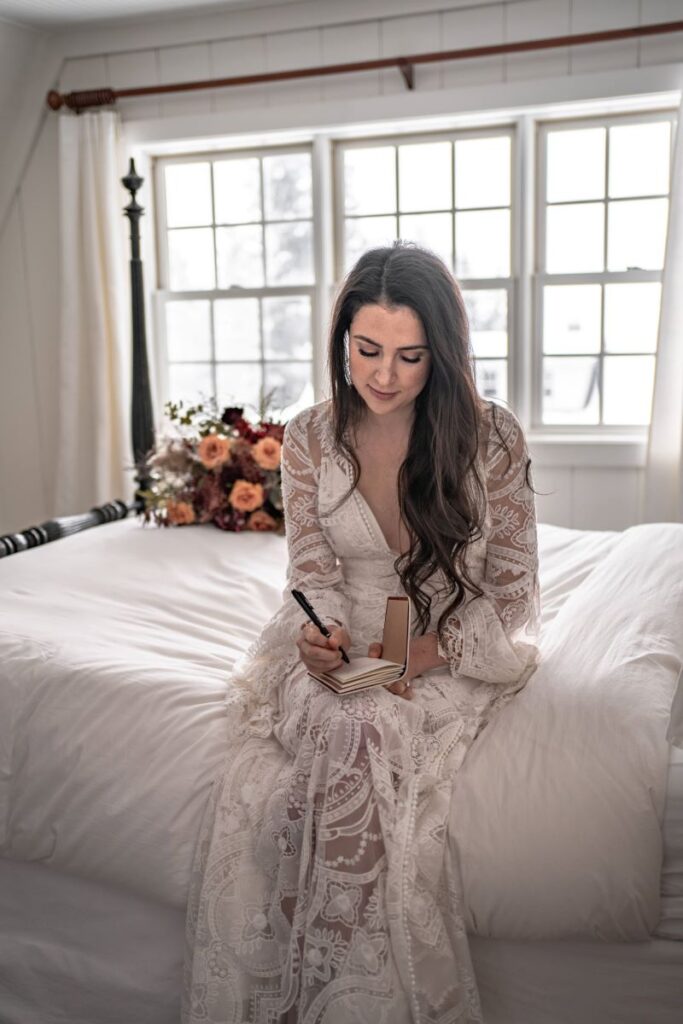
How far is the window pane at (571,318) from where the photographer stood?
413 centimetres

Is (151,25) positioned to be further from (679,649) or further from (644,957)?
(644,957)

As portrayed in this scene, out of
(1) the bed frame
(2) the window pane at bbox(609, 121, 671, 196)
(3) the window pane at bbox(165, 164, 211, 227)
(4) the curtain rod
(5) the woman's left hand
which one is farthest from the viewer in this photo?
(3) the window pane at bbox(165, 164, 211, 227)

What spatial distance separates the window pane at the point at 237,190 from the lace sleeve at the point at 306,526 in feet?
9.36

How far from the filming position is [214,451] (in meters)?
3.07

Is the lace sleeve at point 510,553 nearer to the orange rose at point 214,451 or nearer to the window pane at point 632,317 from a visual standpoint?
the orange rose at point 214,451

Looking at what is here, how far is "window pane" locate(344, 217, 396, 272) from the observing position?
14.3 ft

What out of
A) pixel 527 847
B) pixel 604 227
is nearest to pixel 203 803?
pixel 527 847

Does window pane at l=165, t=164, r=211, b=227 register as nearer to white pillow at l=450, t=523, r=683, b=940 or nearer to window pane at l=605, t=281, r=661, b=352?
window pane at l=605, t=281, r=661, b=352

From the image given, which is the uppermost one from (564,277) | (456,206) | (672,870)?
(456,206)

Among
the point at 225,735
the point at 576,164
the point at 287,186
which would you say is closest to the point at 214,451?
the point at 225,735

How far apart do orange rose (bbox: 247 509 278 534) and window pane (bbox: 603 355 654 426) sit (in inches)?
73.1

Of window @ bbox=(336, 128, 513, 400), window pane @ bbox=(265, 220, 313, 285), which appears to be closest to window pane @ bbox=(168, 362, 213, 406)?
window pane @ bbox=(265, 220, 313, 285)

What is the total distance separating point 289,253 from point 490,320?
1.02 metres

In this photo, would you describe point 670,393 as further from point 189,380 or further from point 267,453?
point 189,380
